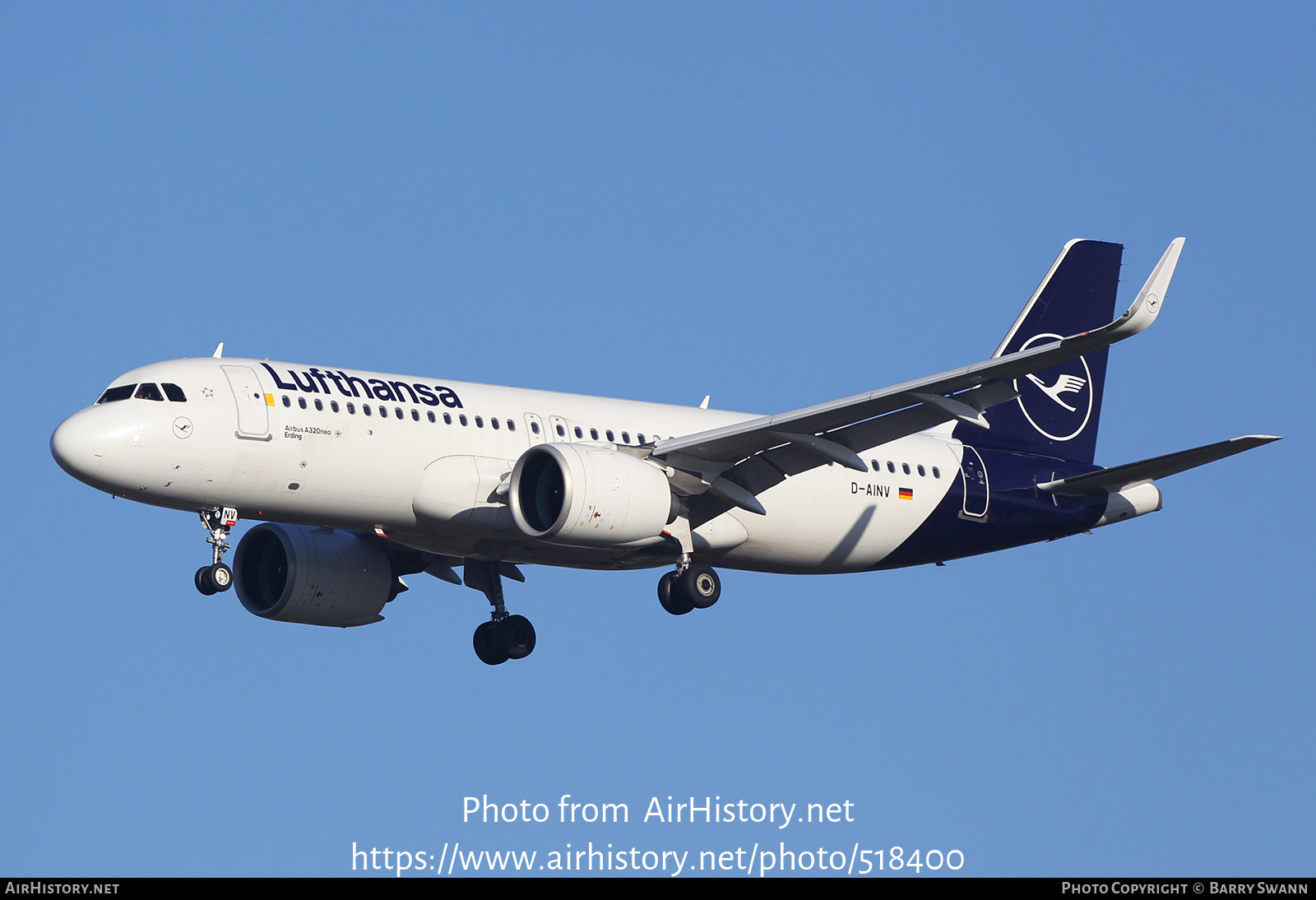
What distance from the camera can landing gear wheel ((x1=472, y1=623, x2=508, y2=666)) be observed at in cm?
4253

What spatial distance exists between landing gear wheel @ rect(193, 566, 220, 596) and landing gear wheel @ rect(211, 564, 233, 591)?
0.14 ft

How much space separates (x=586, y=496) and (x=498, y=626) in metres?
7.81

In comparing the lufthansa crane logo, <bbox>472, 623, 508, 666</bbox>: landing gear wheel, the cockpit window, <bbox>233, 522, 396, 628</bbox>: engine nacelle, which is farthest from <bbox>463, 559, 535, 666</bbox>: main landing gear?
the lufthansa crane logo

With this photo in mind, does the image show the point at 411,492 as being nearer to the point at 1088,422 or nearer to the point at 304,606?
the point at 304,606

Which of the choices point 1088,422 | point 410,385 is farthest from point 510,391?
point 1088,422

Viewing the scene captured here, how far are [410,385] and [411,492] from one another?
7.61ft

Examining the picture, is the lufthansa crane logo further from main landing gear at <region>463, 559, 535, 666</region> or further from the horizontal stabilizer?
main landing gear at <region>463, 559, 535, 666</region>

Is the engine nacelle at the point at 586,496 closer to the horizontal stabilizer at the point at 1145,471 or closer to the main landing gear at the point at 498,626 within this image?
the main landing gear at the point at 498,626

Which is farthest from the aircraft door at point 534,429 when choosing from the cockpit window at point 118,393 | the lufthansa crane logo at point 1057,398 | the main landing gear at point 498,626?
the lufthansa crane logo at point 1057,398

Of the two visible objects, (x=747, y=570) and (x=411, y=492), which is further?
(x=747, y=570)

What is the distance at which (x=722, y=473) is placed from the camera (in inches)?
1522

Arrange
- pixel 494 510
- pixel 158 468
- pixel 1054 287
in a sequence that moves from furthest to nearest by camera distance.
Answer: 1. pixel 1054 287
2. pixel 494 510
3. pixel 158 468

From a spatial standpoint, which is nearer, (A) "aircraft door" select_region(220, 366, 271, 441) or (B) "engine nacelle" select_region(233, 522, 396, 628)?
(A) "aircraft door" select_region(220, 366, 271, 441)

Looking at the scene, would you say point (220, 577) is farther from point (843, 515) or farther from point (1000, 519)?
point (1000, 519)
